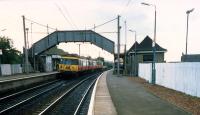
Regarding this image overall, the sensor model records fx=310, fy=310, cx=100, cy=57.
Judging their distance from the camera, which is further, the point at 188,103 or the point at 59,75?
the point at 59,75

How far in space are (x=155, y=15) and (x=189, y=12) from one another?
8.52 metres

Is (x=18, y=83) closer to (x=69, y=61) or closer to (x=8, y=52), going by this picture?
(x=69, y=61)

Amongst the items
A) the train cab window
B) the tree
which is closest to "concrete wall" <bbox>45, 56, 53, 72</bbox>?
the tree

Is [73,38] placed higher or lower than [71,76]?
higher

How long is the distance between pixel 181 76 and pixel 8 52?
56087mm

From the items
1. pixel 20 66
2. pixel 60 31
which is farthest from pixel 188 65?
pixel 20 66

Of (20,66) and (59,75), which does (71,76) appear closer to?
(59,75)

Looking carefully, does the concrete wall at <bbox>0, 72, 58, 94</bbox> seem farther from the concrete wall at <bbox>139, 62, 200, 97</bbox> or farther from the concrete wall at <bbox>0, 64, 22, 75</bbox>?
the concrete wall at <bbox>0, 64, 22, 75</bbox>

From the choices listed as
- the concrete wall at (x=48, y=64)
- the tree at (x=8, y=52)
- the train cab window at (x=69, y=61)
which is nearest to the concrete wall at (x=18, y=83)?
the train cab window at (x=69, y=61)

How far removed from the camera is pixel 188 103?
15477 mm

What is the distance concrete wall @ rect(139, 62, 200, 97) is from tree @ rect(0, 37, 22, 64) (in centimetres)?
4786

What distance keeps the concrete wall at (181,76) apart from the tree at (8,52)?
47.9m

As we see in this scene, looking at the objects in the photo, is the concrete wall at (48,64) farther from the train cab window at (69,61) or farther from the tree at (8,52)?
the train cab window at (69,61)

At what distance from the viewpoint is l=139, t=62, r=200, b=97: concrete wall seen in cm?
1807
